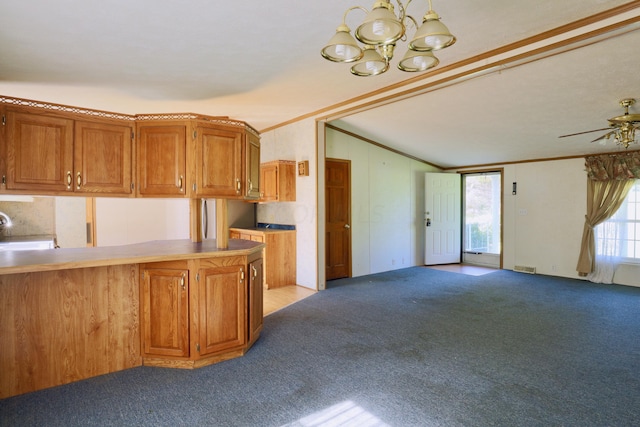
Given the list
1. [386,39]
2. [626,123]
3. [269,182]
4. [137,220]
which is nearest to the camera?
[386,39]

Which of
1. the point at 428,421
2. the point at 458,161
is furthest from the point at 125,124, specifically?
the point at 458,161

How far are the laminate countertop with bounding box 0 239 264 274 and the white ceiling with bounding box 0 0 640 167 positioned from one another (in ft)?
5.55

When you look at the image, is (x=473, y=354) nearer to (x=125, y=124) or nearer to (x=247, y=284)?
(x=247, y=284)

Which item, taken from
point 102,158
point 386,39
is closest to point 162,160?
point 102,158

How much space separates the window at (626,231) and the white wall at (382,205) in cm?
330

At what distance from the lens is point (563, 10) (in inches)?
97.1

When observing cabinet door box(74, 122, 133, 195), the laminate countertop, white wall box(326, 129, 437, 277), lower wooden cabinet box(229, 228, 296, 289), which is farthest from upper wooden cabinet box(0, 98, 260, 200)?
white wall box(326, 129, 437, 277)

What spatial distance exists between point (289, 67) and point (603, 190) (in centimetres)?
592

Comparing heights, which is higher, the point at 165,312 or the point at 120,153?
the point at 120,153

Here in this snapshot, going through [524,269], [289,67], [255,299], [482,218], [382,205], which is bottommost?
[524,269]

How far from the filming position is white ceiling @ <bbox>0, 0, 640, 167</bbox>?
242cm

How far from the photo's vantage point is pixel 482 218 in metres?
7.89

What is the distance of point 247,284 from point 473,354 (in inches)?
84.6

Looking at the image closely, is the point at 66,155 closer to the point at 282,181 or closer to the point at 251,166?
the point at 251,166
